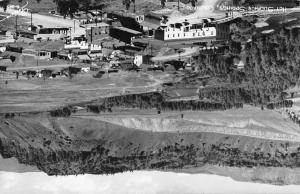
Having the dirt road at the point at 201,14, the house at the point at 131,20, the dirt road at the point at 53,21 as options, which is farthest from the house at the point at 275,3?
the dirt road at the point at 53,21

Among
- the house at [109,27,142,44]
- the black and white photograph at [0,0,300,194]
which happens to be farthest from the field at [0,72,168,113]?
the house at [109,27,142,44]

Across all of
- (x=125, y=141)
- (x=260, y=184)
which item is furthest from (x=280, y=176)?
(x=125, y=141)

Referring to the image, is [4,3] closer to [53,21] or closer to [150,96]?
[53,21]

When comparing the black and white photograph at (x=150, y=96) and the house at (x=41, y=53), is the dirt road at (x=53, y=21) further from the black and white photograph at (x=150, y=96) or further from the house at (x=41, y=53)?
the house at (x=41, y=53)

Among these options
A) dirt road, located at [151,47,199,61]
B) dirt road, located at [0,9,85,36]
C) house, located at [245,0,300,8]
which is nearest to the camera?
house, located at [245,0,300,8]

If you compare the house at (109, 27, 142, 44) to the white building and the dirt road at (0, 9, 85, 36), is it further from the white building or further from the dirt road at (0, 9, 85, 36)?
the dirt road at (0, 9, 85, 36)

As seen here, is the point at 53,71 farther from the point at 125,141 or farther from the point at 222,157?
the point at 222,157
